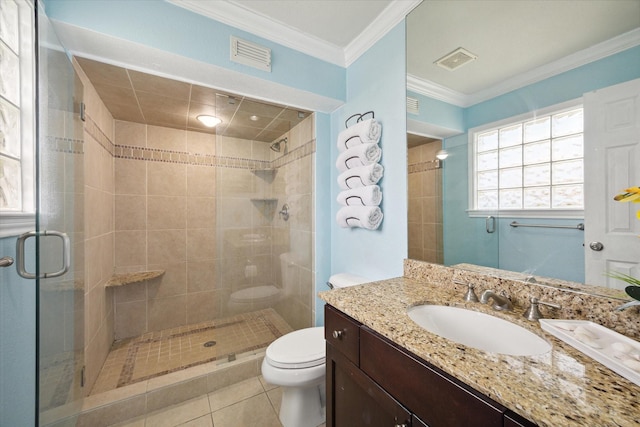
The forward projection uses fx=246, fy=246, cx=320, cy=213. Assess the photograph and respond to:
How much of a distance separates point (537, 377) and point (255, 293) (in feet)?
6.25

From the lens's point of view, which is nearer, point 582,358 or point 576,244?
point 582,358

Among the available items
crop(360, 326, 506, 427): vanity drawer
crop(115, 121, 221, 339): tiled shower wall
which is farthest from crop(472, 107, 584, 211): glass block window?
crop(115, 121, 221, 339): tiled shower wall

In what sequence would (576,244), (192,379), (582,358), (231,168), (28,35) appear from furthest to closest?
(231,168) → (192,379) → (28,35) → (576,244) → (582,358)

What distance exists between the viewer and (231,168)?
6.57 feet

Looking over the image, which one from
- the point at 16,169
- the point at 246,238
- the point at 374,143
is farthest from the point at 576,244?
the point at 16,169

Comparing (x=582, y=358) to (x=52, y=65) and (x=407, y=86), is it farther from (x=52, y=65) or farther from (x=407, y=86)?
(x=52, y=65)

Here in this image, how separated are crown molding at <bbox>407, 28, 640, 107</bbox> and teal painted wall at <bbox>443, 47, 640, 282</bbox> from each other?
0.06 ft

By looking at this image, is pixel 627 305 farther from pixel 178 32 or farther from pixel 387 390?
pixel 178 32

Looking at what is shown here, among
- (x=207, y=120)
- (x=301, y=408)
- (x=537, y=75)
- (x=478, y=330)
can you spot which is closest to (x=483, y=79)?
(x=537, y=75)

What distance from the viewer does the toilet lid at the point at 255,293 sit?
2.06 metres

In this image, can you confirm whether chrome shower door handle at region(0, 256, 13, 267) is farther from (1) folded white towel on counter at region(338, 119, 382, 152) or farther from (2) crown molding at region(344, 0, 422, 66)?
(2) crown molding at region(344, 0, 422, 66)

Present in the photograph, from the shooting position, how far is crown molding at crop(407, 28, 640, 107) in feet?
2.52

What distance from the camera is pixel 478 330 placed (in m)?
0.94

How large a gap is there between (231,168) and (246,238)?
1.94 feet
